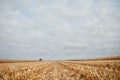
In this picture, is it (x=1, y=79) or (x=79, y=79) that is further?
(x=79, y=79)

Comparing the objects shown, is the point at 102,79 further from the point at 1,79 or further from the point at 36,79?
the point at 1,79

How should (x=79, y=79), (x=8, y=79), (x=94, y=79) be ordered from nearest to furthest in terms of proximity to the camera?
(x=8, y=79)
(x=94, y=79)
(x=79, y=79)

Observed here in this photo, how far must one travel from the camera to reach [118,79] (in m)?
4.98

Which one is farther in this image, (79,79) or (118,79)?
(79,79)

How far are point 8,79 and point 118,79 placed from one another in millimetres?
3873

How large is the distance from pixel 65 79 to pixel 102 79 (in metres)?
2.14

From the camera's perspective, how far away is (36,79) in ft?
18.3

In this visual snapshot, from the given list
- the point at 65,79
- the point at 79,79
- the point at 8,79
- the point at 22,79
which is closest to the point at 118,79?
the point at 79,79

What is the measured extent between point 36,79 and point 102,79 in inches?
99.0

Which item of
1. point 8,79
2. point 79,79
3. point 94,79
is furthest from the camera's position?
point 79,79

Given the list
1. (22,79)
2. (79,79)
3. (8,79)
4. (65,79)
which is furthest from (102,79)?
(8,79)

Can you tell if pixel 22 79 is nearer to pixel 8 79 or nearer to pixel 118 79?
pixel 8 79

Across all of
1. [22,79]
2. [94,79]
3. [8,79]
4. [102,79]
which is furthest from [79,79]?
[8,79]

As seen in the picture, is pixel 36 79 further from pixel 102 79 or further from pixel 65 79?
pixel 102 79
